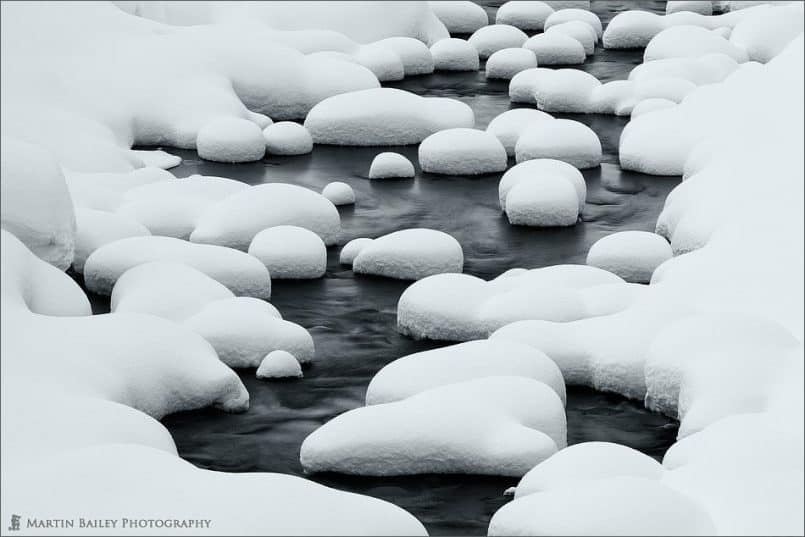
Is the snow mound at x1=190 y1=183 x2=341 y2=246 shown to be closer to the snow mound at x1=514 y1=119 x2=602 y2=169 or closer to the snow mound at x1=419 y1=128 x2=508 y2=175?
the snow mound at x1=419 y1=128 x2=508 y2=175

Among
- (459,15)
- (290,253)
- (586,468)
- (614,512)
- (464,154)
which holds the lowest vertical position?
(459,15)

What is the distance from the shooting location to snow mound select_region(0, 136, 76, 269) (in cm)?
721

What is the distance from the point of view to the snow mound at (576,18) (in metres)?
16.5

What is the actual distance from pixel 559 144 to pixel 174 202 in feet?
11.1

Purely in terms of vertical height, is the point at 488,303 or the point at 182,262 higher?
the point at 488,303

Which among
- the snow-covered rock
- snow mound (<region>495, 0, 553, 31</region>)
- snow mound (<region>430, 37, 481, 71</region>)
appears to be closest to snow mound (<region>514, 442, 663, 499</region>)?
the snow-covered rock

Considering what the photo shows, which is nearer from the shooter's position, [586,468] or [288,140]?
[586,468]

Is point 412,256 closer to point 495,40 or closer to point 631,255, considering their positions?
point 631,255

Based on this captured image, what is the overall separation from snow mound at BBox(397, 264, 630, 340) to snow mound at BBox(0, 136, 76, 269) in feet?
6.29

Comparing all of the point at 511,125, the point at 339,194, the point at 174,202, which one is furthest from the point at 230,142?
the point at 511,125

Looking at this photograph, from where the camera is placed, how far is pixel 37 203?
7.30 m

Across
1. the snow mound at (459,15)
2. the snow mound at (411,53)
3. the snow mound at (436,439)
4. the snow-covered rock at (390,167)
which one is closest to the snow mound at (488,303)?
the snow mound at (436,439)

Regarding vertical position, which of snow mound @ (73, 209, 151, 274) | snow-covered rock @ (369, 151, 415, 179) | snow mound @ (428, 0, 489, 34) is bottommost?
snow mound @ (428, 0, 489, 34)

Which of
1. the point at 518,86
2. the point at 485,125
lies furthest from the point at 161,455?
the point at 518,86
